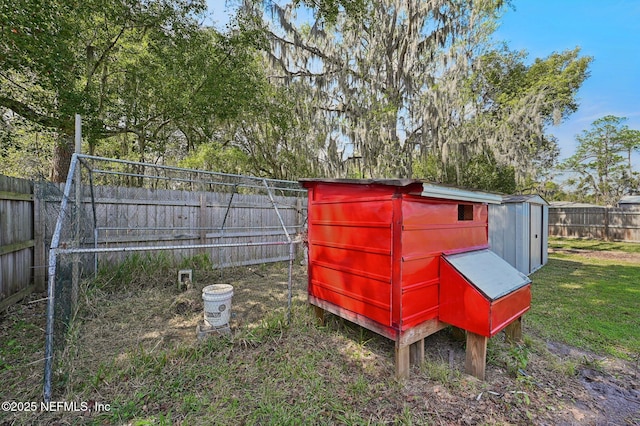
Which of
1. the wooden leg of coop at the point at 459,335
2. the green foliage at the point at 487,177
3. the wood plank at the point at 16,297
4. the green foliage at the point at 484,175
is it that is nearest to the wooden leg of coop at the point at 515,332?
the wooden leg of coop at the point at 459,335

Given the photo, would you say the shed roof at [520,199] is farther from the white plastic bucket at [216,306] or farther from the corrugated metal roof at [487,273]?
the white plastic bucket at [216,306]

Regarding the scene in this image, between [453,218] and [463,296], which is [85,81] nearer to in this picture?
[453,218]

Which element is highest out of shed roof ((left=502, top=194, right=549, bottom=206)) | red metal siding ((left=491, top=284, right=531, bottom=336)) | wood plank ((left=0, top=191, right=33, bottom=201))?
shed roof ((left=502, top=194, right=549, bottom=206))

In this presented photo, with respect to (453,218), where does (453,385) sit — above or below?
below

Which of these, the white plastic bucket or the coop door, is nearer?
the white plastic bucket

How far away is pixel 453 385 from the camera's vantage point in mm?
2486

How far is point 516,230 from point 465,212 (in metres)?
3.76

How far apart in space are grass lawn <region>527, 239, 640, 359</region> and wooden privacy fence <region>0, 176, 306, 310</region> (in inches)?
174

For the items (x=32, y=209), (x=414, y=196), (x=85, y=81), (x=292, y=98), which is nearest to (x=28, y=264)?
(x=32, y=209)

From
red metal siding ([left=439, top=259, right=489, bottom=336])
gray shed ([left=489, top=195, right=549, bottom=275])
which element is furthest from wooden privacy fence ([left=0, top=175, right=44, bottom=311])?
gray shed ([left=489, top=195, right=549, bottom=275])

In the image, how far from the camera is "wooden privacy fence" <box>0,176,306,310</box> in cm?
348

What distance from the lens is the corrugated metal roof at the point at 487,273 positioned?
2588 millimetres

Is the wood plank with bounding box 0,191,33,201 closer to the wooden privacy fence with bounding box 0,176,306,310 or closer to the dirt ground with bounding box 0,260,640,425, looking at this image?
the wooden privacy fence with bounding box 0,176,306,310

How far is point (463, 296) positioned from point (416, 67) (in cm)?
953
